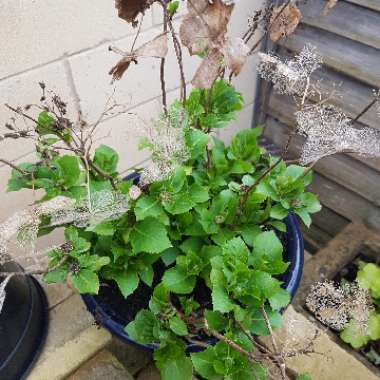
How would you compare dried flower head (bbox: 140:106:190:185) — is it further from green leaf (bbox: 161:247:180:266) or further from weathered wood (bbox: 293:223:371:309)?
weathered wood (bbox: 293:223:371:309)

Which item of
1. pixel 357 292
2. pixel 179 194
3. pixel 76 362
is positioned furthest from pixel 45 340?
pixel 357 292

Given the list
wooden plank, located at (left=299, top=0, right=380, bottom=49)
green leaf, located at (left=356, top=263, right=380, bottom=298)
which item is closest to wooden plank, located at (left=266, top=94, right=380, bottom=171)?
wooden plank, located at (left=299, top=0, right=380, bottom=49)

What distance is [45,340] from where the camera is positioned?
123 centimetres

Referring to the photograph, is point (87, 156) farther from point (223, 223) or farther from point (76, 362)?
point (76, 362)

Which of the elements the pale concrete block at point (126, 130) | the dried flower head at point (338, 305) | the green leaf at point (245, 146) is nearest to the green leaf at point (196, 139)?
the green leaf at point (245, 146)

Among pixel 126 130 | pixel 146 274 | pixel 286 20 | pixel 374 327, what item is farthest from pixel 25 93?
pixel 374 327

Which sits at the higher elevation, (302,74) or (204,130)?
(302,74)

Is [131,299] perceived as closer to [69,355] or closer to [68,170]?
[69,355]

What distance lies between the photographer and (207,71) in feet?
1.91

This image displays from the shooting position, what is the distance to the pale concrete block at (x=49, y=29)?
104 cm

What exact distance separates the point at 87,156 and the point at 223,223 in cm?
35

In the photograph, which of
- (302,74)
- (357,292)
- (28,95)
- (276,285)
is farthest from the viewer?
(357,292)

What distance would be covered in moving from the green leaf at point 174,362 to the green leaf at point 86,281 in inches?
7.7

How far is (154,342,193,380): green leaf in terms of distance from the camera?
85 centimetres
